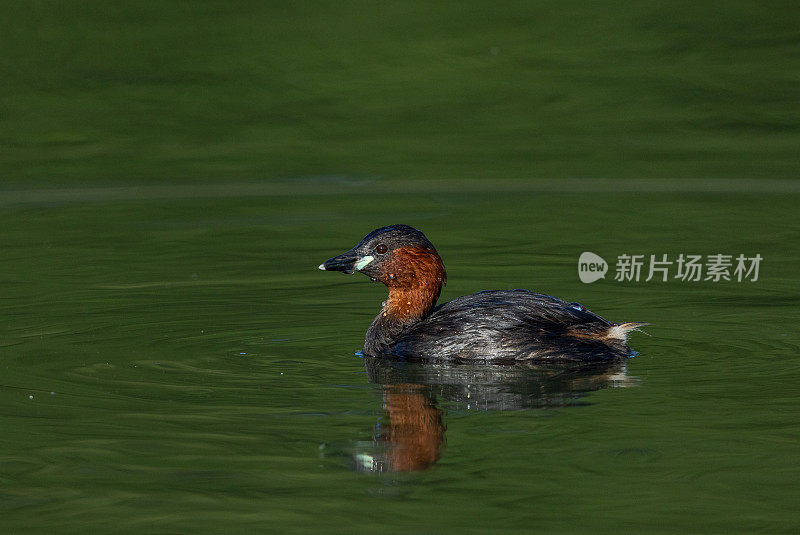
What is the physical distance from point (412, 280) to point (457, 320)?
59 centimetres

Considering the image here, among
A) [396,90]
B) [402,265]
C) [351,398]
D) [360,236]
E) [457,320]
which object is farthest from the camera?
[396,90]

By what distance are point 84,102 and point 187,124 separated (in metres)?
1.69

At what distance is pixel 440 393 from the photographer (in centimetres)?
820

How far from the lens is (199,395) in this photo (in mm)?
8125

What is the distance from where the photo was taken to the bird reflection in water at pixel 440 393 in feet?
22.9

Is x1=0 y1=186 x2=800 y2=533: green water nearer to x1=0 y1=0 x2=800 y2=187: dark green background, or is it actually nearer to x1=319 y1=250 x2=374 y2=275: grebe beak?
x1=319 y1=250 x2=374 y2=275: grebe beak

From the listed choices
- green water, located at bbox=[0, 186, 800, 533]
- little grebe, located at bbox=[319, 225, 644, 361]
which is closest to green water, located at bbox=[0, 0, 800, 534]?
green water, located at bbox=[0, 186, 800, 533]

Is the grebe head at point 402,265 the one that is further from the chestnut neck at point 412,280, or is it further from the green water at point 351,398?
the green water at point 351,398

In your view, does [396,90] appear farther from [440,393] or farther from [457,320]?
[440,393]

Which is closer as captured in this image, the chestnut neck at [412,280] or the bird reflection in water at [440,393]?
the bird reflection in water at [440,393]

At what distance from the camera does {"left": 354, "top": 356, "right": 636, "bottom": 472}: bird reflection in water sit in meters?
6.98

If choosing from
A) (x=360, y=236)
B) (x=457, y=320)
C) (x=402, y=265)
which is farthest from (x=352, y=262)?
(x=360, y=236)

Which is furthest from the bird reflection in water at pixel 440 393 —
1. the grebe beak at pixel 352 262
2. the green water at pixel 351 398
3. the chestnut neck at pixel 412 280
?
the grebe beak at pixel 352 262

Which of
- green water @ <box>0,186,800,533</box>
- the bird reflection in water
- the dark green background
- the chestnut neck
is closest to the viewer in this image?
green water @ <box>0,186,800,533</box>
